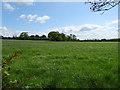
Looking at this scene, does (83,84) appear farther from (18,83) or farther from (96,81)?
(18,83)

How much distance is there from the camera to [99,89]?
7262 mm

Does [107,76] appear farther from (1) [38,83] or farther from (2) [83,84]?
(1) [38,83]

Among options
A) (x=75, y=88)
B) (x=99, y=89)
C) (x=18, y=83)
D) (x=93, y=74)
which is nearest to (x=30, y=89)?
(x=18, y=83)

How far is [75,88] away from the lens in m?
7.27

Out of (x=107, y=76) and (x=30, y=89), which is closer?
(x=30, y=89)

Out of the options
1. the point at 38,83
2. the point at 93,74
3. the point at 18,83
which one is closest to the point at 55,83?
the point at 38,83

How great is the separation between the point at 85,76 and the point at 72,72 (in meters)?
1.00

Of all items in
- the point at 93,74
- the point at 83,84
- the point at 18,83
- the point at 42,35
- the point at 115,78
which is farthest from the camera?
the point at 42,35

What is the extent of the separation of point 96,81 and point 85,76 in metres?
0.84

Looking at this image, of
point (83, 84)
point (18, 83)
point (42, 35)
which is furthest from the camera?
point (42, 35)

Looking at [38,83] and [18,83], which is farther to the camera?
[38,83]

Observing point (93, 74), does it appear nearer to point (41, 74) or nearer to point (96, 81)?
point (96, 81)

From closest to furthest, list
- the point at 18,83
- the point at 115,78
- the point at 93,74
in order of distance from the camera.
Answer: the point at 18,83, the point at 115,78, the point at 93,74

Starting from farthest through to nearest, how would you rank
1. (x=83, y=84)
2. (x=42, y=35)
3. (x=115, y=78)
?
(x=42, y=35), (x=115, y=78), (x=83, y=84)
